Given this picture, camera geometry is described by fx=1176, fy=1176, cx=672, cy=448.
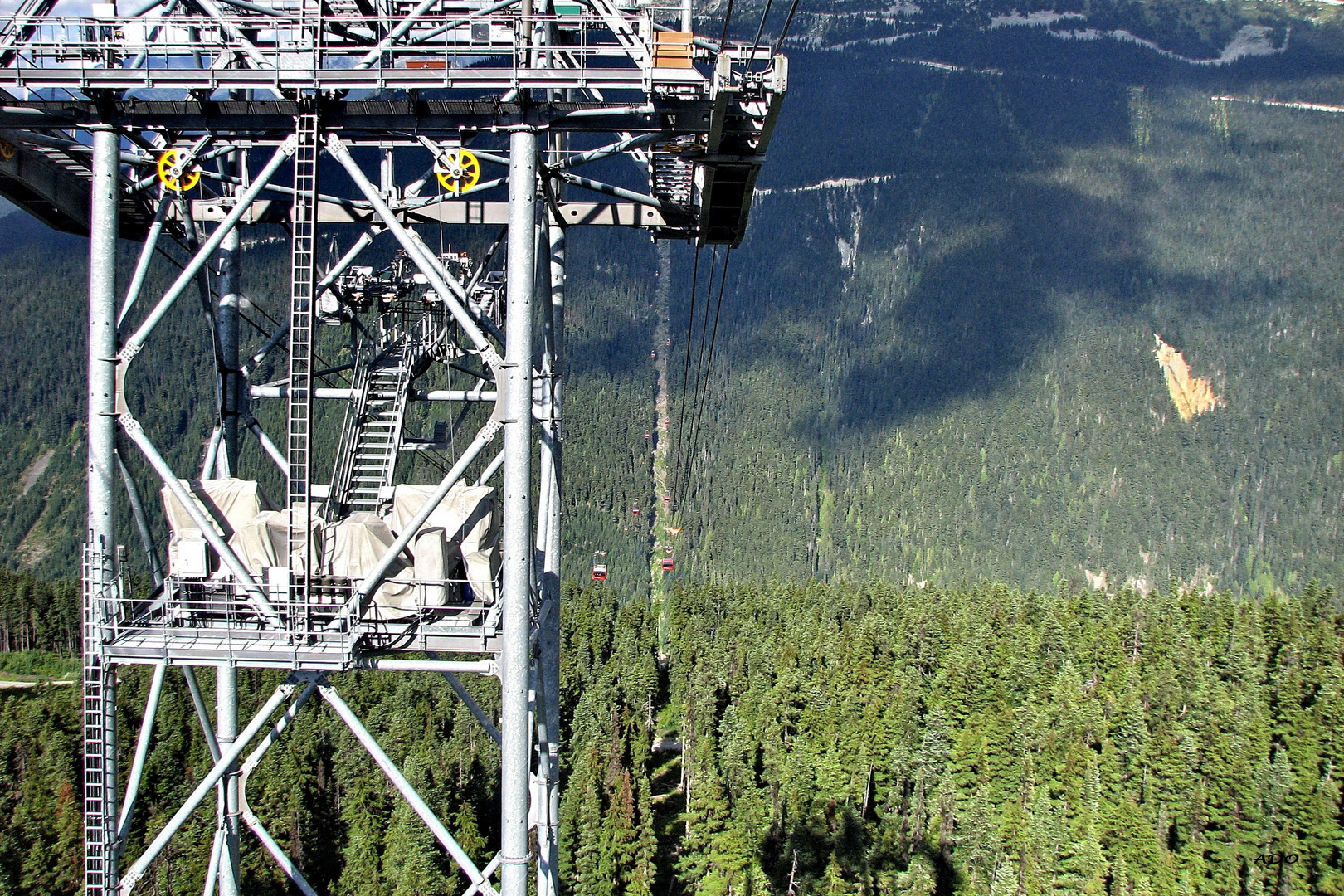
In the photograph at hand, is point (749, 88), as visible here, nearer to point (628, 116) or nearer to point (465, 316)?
point (628, 116)

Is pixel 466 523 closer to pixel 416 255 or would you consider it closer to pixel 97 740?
pixel 416 255

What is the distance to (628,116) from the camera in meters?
15.0

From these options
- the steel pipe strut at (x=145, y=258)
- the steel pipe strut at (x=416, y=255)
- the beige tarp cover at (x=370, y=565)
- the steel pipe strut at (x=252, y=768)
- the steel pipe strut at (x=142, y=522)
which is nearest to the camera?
the steel pipe strut at (x=416, y=255)

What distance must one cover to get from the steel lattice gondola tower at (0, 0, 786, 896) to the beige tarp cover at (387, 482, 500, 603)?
0.04m

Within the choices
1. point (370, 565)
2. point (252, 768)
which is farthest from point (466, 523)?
point (252, 768)

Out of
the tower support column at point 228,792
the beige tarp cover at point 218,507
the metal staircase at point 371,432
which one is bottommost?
the tower support column at point 228,792

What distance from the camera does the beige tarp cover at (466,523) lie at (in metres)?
15.8

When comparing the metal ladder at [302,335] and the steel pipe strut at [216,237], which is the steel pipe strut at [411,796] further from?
the steel pipe strut at [216,237]

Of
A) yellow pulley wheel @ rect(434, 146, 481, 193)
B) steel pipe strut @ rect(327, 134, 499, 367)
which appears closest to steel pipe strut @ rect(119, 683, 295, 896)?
steel pipe strut @ rect(327, 134, 499, 367)

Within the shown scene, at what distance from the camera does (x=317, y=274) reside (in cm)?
1573

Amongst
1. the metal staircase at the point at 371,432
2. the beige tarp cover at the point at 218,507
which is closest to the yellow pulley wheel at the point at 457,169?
→ the metal staircase at the point at 371,432

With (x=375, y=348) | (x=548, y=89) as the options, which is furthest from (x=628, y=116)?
(x=375, y=348)

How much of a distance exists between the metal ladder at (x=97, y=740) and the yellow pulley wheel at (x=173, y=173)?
15.9ft

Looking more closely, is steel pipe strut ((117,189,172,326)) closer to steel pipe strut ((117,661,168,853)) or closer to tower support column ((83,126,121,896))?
tower support column ((83,126,121,896))
